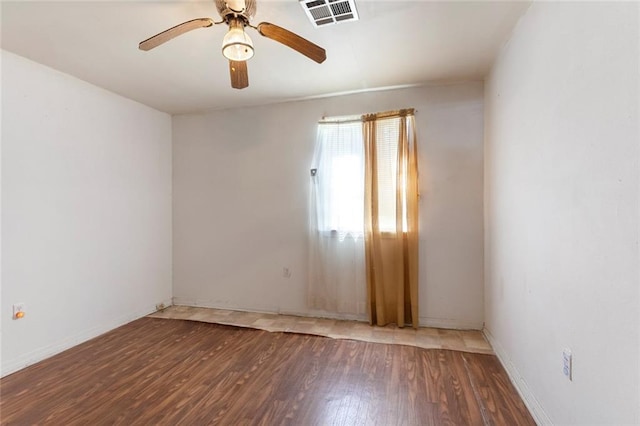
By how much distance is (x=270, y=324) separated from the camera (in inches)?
128

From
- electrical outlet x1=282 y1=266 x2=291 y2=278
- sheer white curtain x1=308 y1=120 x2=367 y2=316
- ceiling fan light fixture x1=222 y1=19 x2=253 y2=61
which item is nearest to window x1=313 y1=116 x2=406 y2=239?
sheer white curtain x1=308 y1=120 x2=367 y2=316

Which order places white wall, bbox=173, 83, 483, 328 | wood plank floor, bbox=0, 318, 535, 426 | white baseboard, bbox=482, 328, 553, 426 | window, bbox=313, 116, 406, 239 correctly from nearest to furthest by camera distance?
white baseboard, bbox=482, 328, 553, 426 → wood plank floor, bbox=0, 318, 535, 426 → white wall, bbox=173, 83, 483, 328 → window, bbox=313, 116, 406, 239

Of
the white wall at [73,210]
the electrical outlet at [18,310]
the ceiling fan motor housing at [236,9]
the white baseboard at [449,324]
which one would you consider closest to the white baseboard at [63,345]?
the white wall at [73,210]

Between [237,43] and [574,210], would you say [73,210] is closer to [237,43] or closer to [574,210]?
[237,43]

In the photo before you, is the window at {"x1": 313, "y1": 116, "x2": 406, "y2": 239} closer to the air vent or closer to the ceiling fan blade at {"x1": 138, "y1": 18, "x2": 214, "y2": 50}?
the air vent

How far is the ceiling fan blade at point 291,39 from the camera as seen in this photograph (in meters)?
1.71

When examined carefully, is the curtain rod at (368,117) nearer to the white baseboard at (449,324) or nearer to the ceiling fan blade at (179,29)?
the ceiling fan blade at (179,29)

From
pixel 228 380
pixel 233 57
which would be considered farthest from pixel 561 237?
pixel 228 380

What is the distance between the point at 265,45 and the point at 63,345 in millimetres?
3135

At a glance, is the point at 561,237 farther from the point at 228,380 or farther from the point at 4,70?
the point at 4,70

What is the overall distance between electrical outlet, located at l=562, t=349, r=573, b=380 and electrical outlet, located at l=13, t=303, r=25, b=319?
369 centimetres

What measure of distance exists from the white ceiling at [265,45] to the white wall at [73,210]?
0.28 meters

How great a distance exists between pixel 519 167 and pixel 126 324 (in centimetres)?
399

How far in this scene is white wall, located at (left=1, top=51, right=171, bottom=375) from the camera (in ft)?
7.75
